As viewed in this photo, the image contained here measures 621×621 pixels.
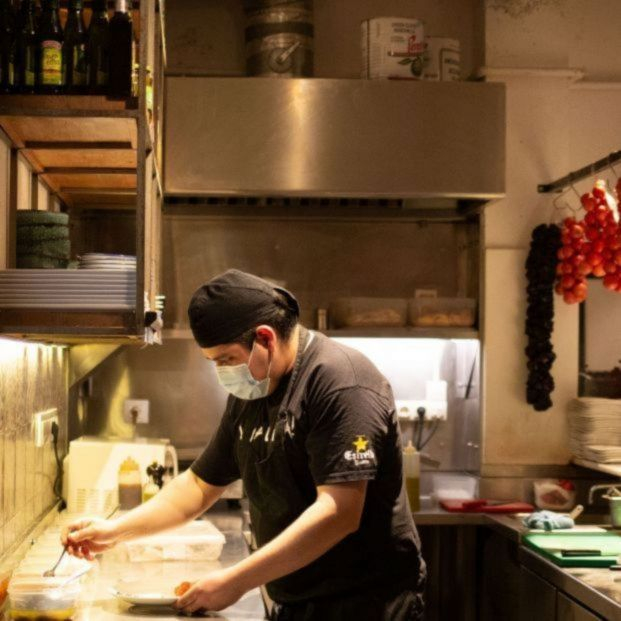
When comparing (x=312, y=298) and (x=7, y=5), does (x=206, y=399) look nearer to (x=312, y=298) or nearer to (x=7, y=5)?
(x=312, y=298)

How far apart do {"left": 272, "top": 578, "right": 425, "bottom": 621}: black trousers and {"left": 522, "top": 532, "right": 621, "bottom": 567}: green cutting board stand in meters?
1.18

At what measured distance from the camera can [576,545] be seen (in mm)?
3809

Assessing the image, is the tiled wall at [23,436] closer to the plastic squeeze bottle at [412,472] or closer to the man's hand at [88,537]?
the man's hand at [88,537]

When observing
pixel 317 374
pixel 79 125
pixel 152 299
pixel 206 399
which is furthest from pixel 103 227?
pixel 317 374

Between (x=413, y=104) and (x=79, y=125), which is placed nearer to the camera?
(x=79, y=125)

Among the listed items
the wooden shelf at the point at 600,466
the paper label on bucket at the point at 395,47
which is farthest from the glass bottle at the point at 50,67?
the wooden shelf at the point at 600,466

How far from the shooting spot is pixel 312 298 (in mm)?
5051

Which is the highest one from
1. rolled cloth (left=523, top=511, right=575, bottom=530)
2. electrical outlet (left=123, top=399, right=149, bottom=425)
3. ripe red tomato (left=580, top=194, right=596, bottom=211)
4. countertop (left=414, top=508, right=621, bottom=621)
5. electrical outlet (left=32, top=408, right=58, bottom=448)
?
ripe red tomato (left=580, top=194, right=596, bottom=211)

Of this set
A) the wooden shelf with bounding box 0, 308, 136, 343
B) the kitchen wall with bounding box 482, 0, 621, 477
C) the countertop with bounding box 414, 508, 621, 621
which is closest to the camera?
the wooden shelf with bounding box 0, 308, 136, 343

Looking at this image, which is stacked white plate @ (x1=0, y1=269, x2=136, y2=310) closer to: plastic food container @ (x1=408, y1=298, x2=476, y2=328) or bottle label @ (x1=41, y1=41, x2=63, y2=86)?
bottle label @ (x1=41, y1=41, x2=63, y2=86)

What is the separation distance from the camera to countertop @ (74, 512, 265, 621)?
2441 mm

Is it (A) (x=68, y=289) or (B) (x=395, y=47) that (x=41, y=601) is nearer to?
(A) (x=68, y=289)

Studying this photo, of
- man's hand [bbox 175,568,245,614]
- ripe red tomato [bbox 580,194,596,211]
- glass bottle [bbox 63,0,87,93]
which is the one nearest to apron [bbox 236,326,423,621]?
man's hand [bbox 175,568,245,614]

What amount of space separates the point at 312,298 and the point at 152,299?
1921mm
